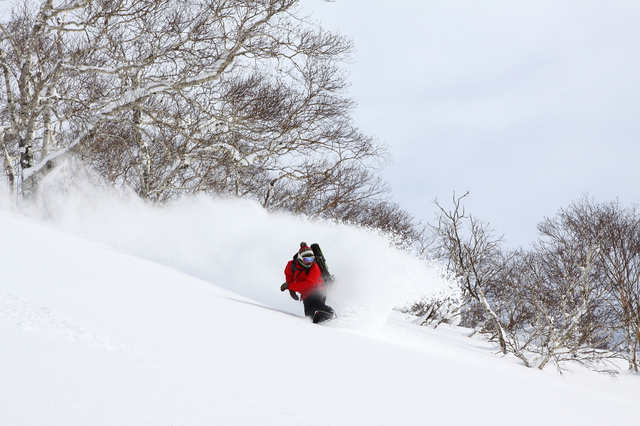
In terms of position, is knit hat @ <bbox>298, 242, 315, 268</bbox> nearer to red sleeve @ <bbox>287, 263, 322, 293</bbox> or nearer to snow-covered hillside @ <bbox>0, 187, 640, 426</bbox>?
red sleeve @ <bbox>287, 263, 322, 293</bbox>

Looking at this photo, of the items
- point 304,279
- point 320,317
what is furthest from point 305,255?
point 320,317

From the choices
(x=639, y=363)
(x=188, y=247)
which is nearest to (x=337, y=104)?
(x=188, y=247)

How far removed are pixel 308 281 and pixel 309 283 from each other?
4 cm

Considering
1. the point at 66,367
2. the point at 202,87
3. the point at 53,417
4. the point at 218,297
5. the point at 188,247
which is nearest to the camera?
the point at 53,417

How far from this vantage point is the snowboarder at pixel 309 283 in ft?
23.5

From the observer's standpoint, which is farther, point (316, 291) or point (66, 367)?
point (316, 291)

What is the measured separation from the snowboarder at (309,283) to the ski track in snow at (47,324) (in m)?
4.31

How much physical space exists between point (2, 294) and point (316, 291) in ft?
14.6

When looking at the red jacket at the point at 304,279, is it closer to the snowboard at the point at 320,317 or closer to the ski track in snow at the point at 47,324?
the snowboard at the point at 320,317

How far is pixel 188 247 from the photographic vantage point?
10.8 m

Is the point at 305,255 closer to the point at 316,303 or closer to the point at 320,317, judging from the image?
the point at 316,303

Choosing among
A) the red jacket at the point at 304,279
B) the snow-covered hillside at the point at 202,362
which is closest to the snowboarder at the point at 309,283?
the red jacket at the point at 304,279

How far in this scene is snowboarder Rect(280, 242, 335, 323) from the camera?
23.5ft

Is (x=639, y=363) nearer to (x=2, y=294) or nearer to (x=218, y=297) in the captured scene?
(x=218, y=297)
